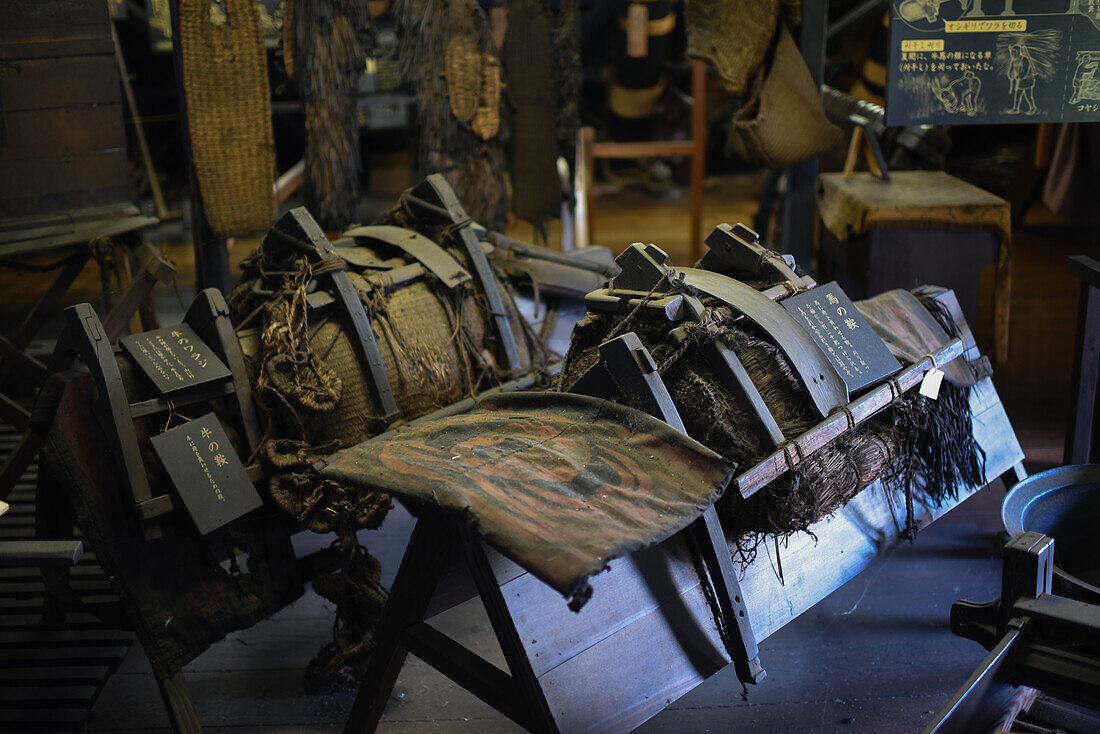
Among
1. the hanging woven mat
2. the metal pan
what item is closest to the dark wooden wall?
the hanging woven mat

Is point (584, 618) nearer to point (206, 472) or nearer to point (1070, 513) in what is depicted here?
point (206, 472)

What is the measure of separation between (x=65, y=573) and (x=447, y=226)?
1.58 m

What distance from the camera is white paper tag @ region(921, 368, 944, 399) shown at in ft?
8.08

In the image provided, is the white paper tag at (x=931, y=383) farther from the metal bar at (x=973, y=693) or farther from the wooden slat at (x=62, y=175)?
the wooden slat at (x=62, y=175)

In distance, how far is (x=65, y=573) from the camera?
9.16 feet

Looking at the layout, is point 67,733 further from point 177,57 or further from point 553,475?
point 177,57

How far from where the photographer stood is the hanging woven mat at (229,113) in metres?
3.72

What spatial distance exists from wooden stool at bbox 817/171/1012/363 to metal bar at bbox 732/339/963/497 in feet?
4.70

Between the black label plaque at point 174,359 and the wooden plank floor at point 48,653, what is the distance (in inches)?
36.5

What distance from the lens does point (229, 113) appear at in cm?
384

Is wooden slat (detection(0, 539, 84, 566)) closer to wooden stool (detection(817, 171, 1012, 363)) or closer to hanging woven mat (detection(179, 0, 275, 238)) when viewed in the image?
hanging woven mat (detection(179, 0, 275, 238))

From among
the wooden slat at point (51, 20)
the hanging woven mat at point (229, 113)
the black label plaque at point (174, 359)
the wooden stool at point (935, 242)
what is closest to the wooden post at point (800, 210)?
the wooden stool at point (935, 242)

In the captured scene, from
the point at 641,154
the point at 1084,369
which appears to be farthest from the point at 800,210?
the point at 1084,369

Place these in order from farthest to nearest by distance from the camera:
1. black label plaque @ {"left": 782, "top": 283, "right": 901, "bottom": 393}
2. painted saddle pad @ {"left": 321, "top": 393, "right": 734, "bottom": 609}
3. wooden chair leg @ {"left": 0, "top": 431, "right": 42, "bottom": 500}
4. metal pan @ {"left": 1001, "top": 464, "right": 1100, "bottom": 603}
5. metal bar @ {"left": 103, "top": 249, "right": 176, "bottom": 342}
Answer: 1. metal bar @ {"left": 103, "top": 249, "right": 176, "bottom": 342}
2. wooden chair leg @ {"left": 0, "top": 431, "right": 42, "bottom": 500}
3. metal pan @ {"left": 1001, "top": 464, "right": 1100, "bottom": 603}
4. black label plaque @ {"left": 782, "top": 283, "right": 901, "bottom": 393}
5. painted saddle pad @ {"left": 321, "top": 393, "right": 734, "bottom": 609}
